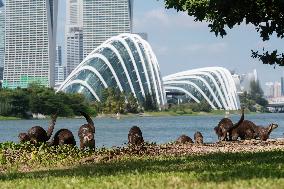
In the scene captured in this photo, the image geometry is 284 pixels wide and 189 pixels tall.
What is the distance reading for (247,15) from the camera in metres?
17.4

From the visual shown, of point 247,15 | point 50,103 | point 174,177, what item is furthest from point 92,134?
point 50,103

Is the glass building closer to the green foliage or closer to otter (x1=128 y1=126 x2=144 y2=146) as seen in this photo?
the green foliage

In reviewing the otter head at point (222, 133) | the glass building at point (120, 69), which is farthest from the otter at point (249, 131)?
the glass building at point (120, 69)

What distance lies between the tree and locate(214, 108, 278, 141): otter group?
874 centimetres

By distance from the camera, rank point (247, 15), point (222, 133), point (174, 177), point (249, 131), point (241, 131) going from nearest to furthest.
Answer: point (174, 177) < point (247, 15) < point (222, 133) < point (241, 131) < point (249, 131)

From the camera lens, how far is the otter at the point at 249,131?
27.3 metres

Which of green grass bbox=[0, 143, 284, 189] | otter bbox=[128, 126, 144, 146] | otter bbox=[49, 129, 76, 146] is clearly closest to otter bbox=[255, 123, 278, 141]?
otter bbox=[128, 126, 144, 146]

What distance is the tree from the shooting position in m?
16.9

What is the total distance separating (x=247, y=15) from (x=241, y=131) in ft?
36.7

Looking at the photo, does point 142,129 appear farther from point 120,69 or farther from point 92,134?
point 120,69

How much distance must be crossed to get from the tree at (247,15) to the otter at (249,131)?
9123mm

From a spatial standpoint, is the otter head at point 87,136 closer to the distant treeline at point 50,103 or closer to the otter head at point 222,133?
the otter head at point 222,133

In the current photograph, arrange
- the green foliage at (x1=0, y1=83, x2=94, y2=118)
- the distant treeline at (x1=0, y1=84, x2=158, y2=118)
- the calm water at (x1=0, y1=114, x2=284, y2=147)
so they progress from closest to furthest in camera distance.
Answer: the calm water at (x1=0, y1=114, x2=284, y2=147)
the green foliage at (x1=0, y1=83, x2=94, y2=118)
the distant treeline at (x1=0, y1=84, x2=158, y2=118)

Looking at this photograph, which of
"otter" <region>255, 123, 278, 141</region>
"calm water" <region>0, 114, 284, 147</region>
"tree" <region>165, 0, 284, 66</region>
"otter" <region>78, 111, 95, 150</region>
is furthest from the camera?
"calm water" <region>0, 114, 284, 147</region>
